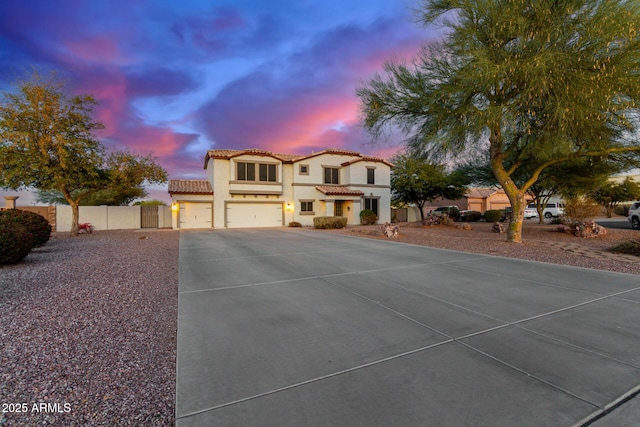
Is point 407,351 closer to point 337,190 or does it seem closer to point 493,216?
point 337,190

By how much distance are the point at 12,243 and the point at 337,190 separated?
19970 millimetres

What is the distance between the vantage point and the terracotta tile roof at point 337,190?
25.2 m

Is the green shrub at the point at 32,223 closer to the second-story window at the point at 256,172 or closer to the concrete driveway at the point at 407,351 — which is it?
the concrete driveway at the point at 407,351

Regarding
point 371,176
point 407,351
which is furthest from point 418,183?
point 407,351

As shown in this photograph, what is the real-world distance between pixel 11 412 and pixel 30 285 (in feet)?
17.2

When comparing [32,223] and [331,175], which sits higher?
[331,175]

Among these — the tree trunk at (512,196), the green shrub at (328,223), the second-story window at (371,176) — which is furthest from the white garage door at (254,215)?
the tree trunk at (512,196)

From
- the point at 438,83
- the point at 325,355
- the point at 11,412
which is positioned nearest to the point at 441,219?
the point at 438,83

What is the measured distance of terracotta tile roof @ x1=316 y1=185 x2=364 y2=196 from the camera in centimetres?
2517

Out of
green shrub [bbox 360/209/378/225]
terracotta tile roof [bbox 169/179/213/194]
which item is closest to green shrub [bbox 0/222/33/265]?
terracotta tile roof [bbox 169/179/213/194]

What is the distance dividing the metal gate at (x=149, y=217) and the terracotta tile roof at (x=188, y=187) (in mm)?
3133

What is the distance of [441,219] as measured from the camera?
2234 cm

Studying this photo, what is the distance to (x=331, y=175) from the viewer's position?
2708 cm

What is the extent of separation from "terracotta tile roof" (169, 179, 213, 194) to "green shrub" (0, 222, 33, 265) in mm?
13318
